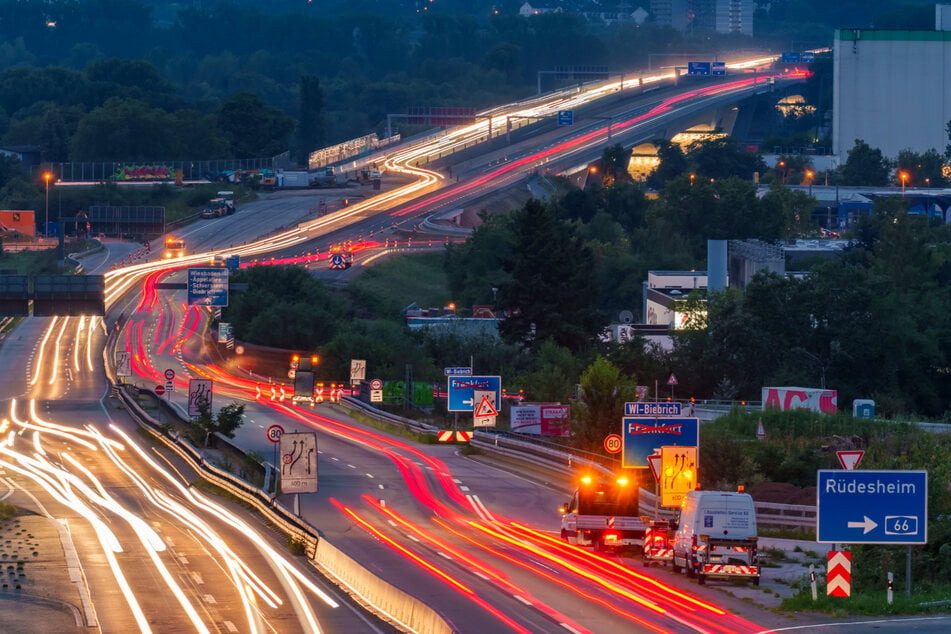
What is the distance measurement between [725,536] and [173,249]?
382ft

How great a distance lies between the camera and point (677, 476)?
42.6 metres

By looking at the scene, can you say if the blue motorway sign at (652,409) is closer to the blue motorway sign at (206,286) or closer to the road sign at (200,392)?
the road sign at (200,392)

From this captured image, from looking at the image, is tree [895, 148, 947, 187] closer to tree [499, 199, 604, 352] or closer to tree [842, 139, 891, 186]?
tree [842, 139, 891, 186]

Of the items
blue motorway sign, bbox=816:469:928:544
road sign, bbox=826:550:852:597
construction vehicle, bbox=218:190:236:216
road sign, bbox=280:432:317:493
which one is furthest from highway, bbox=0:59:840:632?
construction vehicle, bbox=218:190:236:216

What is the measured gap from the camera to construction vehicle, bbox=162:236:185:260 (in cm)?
14450

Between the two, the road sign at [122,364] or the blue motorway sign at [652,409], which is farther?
the road sign at [122,364]

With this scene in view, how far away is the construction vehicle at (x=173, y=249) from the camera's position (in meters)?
144

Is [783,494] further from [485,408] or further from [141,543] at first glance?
[141,543]

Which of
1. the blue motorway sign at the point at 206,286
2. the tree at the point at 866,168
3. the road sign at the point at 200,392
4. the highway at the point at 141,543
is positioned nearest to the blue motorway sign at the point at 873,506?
the highway at the point at 141,543

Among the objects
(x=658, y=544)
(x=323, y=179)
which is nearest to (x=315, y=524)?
(x=658, y=544)

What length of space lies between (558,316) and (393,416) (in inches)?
1037

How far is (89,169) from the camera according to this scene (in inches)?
7613

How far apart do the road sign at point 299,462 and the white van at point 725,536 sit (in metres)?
12.1

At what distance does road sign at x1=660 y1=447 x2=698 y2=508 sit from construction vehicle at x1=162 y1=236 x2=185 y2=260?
347 feet
